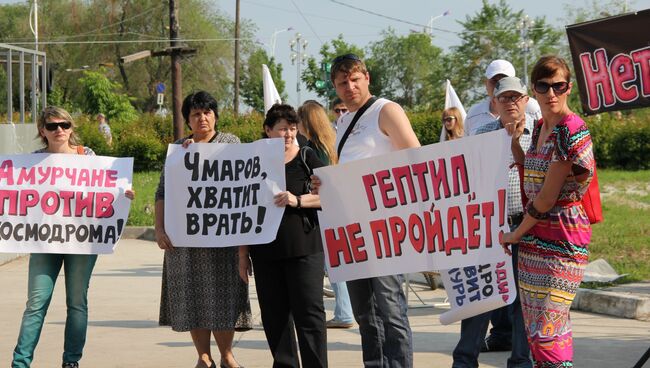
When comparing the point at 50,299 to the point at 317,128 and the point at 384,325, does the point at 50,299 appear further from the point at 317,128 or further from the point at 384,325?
the point at 384,325

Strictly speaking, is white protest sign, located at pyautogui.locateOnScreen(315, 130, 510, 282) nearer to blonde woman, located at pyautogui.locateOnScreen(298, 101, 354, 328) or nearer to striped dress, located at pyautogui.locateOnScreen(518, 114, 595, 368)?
striped dress, located at pyautogui.locateOnScreen(518, 114, 595, 368)

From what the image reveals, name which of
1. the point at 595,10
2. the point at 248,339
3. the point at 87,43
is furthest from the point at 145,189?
the point at 595,10

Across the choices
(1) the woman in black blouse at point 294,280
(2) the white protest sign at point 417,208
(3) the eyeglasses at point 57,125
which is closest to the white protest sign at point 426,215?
(2) the white protest sign at point 417,208

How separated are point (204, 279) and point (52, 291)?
97 centimetres

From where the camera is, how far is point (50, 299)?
25.0ft

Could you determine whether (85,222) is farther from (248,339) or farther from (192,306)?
(248,339)

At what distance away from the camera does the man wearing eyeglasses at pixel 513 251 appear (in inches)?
267

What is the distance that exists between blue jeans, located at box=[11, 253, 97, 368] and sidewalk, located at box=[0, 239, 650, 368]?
0.65 m

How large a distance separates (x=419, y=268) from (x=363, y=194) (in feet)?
1.70

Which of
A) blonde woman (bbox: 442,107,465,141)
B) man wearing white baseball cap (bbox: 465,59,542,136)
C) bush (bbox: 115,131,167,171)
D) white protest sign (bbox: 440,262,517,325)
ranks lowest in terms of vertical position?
white protest sign (bbox: 440,262,517,325)

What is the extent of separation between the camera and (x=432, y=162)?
637 centimetres

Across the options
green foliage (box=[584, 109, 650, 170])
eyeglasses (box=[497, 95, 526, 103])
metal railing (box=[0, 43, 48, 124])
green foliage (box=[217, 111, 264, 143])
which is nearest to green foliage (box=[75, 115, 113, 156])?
green foliage (box=[217, 111, 264, 143])

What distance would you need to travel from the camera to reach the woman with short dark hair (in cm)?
767

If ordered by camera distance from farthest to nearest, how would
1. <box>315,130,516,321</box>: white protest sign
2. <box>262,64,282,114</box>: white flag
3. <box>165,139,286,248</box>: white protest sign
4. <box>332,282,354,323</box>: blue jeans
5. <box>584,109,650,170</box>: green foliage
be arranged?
<box>584,109,650,170</box>: green foliage < <box>262,64,282,114</box>: white flag < <box>332,282,354,323</box>: blue jeans < <box>165,139,286,248</box>: white protest sign < <box>315,130,516,321</box>: white protest sign
